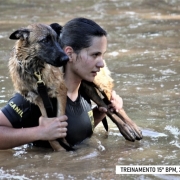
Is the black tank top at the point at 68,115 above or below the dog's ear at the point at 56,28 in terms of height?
below

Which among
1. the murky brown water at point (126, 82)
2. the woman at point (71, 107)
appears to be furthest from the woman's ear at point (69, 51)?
the murky brown water at point (126, 82)

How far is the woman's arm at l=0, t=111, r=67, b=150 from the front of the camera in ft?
15.2

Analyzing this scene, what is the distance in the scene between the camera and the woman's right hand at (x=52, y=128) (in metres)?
4.62

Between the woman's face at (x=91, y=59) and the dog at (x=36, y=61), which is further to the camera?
the woman's face at (x=91, y=59)

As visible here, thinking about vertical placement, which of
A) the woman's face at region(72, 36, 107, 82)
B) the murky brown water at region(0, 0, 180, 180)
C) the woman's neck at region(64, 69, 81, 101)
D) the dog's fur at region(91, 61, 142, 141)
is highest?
the woman's face at region(72, 36, 107, 82)

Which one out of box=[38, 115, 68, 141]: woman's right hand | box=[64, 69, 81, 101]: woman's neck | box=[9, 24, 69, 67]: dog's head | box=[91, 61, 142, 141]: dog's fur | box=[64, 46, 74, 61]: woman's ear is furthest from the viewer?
box=[91, 61, 142, 141]: dog's fur

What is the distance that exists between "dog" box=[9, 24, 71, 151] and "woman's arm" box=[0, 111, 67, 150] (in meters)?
0.11

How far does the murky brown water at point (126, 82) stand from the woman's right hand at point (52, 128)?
0.75 feet

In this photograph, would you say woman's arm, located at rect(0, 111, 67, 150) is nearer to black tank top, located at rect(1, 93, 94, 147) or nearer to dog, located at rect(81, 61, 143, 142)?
black tank top, located at rect(1, 93, 94, 147)

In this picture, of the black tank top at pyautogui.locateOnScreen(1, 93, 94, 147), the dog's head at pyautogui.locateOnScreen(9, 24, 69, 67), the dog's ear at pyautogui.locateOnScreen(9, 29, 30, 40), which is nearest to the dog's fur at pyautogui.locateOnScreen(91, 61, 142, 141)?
the black tank top at pyautogui.locateOnScreen(1, 93, 94, 147)

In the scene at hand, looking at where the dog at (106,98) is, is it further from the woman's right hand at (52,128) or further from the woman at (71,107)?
the woman's right hand at (52,128)

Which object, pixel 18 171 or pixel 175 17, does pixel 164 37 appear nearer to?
pixel 175 17

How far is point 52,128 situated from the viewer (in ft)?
15.2

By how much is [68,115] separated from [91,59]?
539mm
